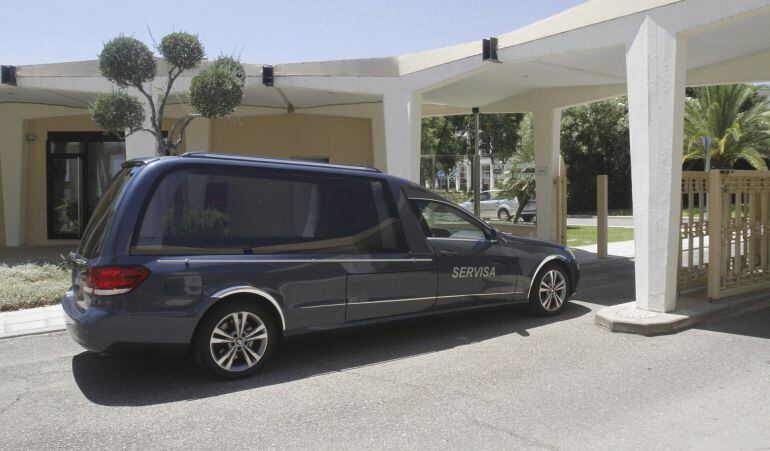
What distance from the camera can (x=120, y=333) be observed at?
4559 mm

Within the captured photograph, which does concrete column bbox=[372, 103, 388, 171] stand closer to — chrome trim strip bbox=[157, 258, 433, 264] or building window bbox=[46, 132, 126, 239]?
building window bbox=[46, 132, 126, 239]

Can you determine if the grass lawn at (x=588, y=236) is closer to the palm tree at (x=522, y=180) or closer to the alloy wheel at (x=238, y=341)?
the palm tree at (x=522, y=180)

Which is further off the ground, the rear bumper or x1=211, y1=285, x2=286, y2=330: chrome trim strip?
x1=211, y1=285, x2=286, y2=330: chrome trim strip

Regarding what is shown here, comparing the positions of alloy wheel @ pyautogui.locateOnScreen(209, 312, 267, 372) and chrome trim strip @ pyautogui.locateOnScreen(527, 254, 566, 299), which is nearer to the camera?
alloy wheel @ pyautogui.locateOnScreen(209, 312, 267, 372)

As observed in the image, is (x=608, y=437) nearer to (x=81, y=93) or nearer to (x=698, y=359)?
(x=698, y=359)

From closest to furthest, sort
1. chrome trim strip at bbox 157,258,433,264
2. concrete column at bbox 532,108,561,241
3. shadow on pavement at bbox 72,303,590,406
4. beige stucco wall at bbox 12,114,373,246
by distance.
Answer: chrome trim strip at bbox 157,258,433,264, shadow on pavement at bbox 72,303,590,406, concrete column at bbox 532,108,561,241, beige stucco wall at bbox 12,114,373,246

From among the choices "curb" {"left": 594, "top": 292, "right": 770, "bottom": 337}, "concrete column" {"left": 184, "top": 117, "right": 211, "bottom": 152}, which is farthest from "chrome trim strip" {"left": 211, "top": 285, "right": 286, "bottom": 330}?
"concrete column" {"left": 184, "top": 117, "right": 211, "bottom": 152}

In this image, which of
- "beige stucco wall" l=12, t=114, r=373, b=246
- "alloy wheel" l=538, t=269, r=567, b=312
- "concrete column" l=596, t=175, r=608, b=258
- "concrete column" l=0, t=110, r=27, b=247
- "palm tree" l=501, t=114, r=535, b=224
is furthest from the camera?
"palm tree" l=501, t=114, r=535, b=224

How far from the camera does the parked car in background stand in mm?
21250

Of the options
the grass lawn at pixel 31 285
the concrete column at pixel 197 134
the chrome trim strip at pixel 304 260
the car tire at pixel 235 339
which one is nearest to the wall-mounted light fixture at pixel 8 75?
the grass lawn at pixel 31 285

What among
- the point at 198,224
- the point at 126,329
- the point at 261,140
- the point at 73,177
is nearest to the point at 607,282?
the point at 198,224

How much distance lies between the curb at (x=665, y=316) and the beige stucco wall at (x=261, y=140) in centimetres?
1048

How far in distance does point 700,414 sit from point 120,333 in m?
4.27

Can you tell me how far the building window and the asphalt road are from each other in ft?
31.9
